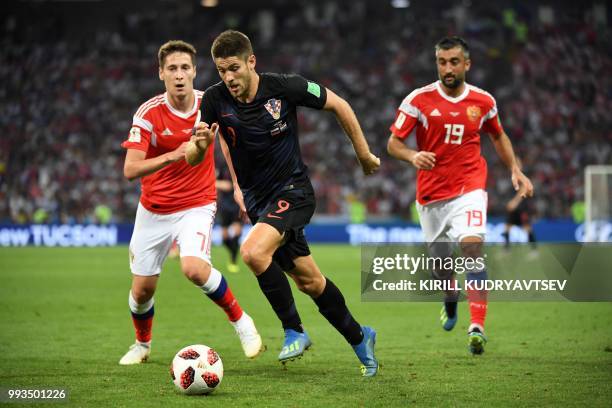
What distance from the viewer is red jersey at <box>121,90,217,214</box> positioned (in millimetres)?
7355

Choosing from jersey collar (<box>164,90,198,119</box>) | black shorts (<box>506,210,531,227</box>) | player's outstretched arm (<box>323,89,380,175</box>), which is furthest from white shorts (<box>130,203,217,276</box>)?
black shorts (<box>506,210,531,227</box>)

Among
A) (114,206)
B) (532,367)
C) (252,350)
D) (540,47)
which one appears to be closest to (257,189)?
(252,350)

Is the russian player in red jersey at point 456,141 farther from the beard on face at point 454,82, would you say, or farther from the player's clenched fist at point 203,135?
the player's clenched fist at point 203,135

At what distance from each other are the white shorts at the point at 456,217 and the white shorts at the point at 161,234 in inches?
96.5

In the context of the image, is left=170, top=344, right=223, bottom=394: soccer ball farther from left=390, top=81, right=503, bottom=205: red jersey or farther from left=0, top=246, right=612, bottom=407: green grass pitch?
left=390, top=81, right=503, bottom=205: red jersey

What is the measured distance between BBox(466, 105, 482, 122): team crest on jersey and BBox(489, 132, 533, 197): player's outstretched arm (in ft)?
1.11

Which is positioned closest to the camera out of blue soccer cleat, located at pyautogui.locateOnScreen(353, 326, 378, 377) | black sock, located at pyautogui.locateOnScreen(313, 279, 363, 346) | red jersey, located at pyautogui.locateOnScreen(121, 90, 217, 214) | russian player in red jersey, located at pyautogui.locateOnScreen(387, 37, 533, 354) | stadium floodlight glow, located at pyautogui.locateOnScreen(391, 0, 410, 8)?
black sock, located at pyautogui.locateOnScreen(313, 279, 363, 346)

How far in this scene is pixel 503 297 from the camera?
12586 mm

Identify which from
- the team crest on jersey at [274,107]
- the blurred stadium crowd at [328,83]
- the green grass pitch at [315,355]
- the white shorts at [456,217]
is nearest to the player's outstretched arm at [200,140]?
the team crest on jersey at [274,107]

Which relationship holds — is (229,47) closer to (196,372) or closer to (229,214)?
(196,372)

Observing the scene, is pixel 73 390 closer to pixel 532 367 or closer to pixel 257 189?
pixel 257 189

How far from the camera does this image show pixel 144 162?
22.5ft

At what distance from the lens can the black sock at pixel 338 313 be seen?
6.45 metres

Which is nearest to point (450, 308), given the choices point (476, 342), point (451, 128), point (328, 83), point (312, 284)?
point (476, 342)
